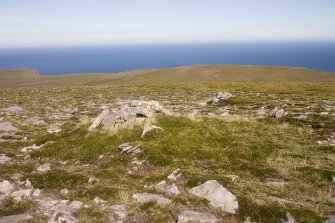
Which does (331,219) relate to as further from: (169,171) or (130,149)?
(130,149)

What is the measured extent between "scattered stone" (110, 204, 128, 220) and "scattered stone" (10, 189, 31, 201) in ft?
13.8

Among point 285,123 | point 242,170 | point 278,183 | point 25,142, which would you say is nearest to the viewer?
point 278,183

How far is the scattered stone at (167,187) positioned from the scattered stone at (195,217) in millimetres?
2014

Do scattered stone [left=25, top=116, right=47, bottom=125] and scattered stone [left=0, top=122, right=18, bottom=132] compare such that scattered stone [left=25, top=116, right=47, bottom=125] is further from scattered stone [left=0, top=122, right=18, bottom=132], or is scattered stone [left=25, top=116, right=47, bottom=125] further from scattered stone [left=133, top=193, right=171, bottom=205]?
scattered stone [left=133, top=193, right=171, bottom=205]

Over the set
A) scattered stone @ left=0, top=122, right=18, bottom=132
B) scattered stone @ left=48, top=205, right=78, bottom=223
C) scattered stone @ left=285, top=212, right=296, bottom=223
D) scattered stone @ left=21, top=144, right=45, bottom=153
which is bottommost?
scattered stone @ left=0, top=122, right=18, bottom=132

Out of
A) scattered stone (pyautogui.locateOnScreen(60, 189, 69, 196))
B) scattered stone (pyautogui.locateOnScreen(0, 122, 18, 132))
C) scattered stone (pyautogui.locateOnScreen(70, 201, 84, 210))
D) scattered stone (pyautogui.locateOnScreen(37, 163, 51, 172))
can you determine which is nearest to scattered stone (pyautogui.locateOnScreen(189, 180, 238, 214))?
scattered stone (pyautogui.locateOnScreen(70, 201, 84, 210))

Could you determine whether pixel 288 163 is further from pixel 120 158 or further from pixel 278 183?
pixel 120 158

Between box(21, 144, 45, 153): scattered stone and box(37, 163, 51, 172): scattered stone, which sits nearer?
box(37, 163, 51, 172): scattered stone

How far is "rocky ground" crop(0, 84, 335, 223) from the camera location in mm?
12789

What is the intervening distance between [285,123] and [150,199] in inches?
694

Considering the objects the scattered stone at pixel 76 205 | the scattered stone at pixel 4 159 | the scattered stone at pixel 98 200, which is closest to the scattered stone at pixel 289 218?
the scattered stone at pixel 98 200

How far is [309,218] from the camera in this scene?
12117mm

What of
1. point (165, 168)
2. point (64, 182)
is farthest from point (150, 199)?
point (64, 182)

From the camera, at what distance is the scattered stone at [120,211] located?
40.9 feet
